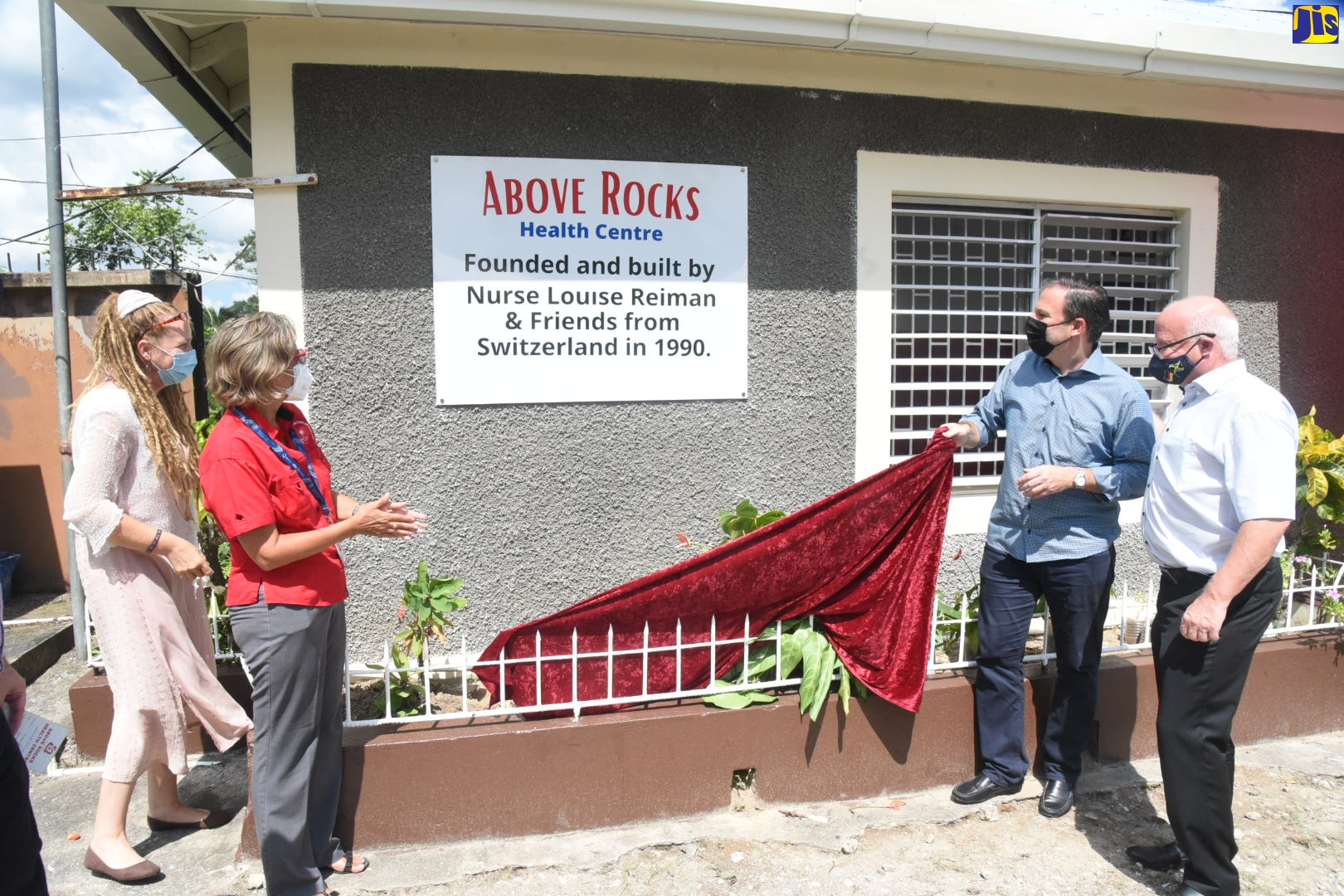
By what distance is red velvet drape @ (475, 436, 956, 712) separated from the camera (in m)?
3.04

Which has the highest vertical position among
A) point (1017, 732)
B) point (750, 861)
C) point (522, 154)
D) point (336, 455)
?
point (522, 154)

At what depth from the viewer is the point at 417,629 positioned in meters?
3.16

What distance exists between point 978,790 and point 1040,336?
1.72 metres

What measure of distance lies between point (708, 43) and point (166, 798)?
152 inches

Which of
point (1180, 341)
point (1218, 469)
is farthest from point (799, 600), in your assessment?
point (1180, 341)

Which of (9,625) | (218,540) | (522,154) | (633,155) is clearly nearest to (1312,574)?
(633,155)

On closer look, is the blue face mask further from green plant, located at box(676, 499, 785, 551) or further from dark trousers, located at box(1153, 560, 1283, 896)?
dark trousers, located at box(1153, 560, 1283, 896)

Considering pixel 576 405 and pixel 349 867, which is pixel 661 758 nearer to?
pixel 349 867

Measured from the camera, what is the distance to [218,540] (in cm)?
349

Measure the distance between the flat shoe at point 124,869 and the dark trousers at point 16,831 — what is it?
97cm

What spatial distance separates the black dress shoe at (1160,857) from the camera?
2.83m

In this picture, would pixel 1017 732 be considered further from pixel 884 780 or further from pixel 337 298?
pixel 337 298

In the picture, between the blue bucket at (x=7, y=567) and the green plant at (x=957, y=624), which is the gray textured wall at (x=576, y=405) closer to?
the green plant at (x=957, y=624)

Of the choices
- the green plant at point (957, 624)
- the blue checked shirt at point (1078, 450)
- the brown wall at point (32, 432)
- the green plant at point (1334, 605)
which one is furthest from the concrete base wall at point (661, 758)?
the brown wall at point (32, 432)
